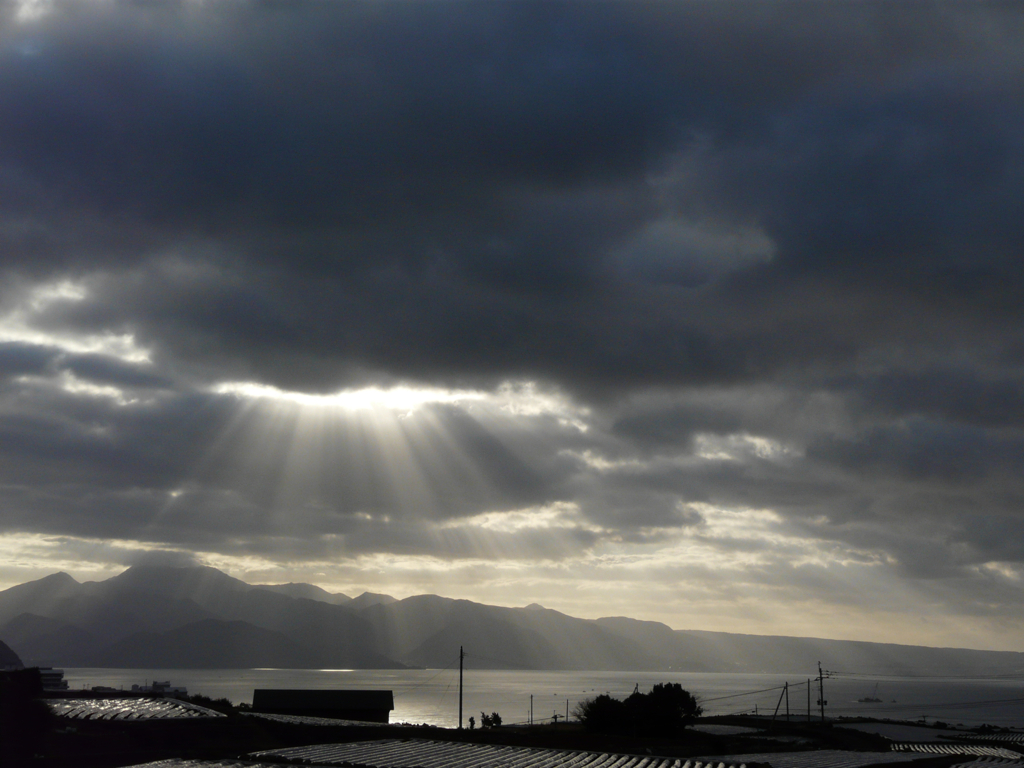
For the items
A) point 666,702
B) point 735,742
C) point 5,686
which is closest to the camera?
point 5,686

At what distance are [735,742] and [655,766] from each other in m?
35.2

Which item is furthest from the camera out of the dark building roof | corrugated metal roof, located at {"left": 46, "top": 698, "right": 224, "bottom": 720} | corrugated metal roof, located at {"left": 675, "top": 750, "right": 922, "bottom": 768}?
the dark building roof

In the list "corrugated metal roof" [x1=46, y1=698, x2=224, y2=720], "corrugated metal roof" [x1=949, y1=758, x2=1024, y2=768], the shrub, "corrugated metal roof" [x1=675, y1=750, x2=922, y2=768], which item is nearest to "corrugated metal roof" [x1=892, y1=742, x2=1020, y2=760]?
"corrugated metal roof" [x1=949, y1=758, x2=1024, y2=768]

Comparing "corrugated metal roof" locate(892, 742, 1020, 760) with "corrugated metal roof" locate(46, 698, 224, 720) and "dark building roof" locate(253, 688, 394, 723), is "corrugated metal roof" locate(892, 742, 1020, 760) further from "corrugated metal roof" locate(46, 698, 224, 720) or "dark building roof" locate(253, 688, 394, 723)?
"corrugated metal roof" locate(46, 698, 224, 720)

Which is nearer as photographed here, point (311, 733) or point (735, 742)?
point (311, 733)

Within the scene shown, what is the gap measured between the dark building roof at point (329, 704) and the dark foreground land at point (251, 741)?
53.9 ft

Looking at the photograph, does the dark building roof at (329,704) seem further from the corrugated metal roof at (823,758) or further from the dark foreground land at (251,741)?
the corrugated metal roof at (823,758)

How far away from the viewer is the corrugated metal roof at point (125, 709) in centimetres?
7243

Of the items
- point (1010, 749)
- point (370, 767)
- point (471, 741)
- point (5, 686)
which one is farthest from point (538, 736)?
point (1010, 749)

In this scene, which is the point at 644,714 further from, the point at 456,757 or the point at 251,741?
the point at 251,741

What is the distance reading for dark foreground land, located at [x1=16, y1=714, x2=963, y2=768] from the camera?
5578 cm

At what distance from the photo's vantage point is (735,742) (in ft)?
304

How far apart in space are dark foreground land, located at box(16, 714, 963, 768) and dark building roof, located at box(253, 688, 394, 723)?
1644 cm

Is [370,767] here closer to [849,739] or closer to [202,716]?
[202,716]
